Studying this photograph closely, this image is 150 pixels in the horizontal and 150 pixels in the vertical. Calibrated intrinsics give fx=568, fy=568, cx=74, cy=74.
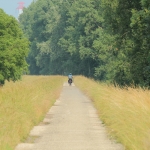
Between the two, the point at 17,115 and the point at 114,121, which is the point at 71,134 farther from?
the point at 114,121

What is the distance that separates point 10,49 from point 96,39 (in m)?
21.4

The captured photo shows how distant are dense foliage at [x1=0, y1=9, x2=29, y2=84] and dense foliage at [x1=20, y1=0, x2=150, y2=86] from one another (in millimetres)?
10348

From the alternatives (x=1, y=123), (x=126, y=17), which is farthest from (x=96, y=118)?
(x=126, y=17)

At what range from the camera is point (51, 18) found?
121188mm

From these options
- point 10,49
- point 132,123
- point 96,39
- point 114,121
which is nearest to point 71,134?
point 114,121

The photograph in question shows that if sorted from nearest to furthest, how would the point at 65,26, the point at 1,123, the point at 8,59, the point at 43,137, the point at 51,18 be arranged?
the point at 1,123 < the point at 43,137 < the point at 8,59 < the point at 65,26 < the point at 51,18

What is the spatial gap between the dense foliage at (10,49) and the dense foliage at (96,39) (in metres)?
10.3

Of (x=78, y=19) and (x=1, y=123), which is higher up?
(x=78, y=19)

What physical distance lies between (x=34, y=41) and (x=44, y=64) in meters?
13.2

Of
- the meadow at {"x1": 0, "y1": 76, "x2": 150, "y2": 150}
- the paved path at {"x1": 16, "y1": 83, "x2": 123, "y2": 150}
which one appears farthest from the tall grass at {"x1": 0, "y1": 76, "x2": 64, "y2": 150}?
the paved path at {"x1": 16, "y1": 83, "x2": 123, "y2": 150}

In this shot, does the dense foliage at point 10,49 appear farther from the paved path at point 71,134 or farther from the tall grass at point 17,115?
the paved path at point 71,134

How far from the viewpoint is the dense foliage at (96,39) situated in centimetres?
3272

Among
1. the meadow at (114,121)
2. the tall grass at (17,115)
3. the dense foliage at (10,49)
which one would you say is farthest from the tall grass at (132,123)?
the dense foliage at (10,49)

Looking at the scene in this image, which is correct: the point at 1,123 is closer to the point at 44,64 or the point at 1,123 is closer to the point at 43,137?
the point at 43,137
